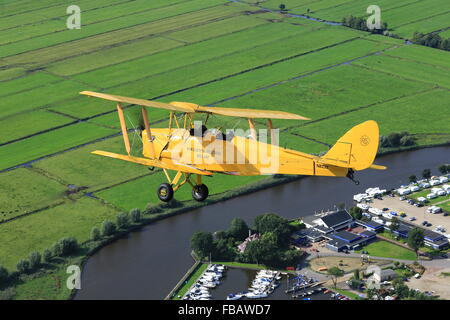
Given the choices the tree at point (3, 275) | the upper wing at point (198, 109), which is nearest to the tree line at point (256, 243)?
the tree at point (3, 275)

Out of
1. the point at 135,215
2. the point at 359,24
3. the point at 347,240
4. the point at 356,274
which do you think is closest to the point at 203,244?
the point at 135,215

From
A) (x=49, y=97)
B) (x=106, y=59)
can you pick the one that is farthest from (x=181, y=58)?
(x=49, y=97)

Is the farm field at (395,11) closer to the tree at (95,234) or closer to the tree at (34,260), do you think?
the tree at (95,234)

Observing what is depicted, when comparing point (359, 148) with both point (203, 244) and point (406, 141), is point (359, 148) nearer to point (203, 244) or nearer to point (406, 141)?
point (203, 244)

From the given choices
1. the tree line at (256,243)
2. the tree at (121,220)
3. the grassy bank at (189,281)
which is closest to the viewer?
the grassy bank at (189,281)

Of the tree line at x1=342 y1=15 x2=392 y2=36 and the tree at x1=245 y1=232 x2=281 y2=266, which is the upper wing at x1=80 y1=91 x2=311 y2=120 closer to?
the tree at x1=245 y1=232 x2=281 y2=266
